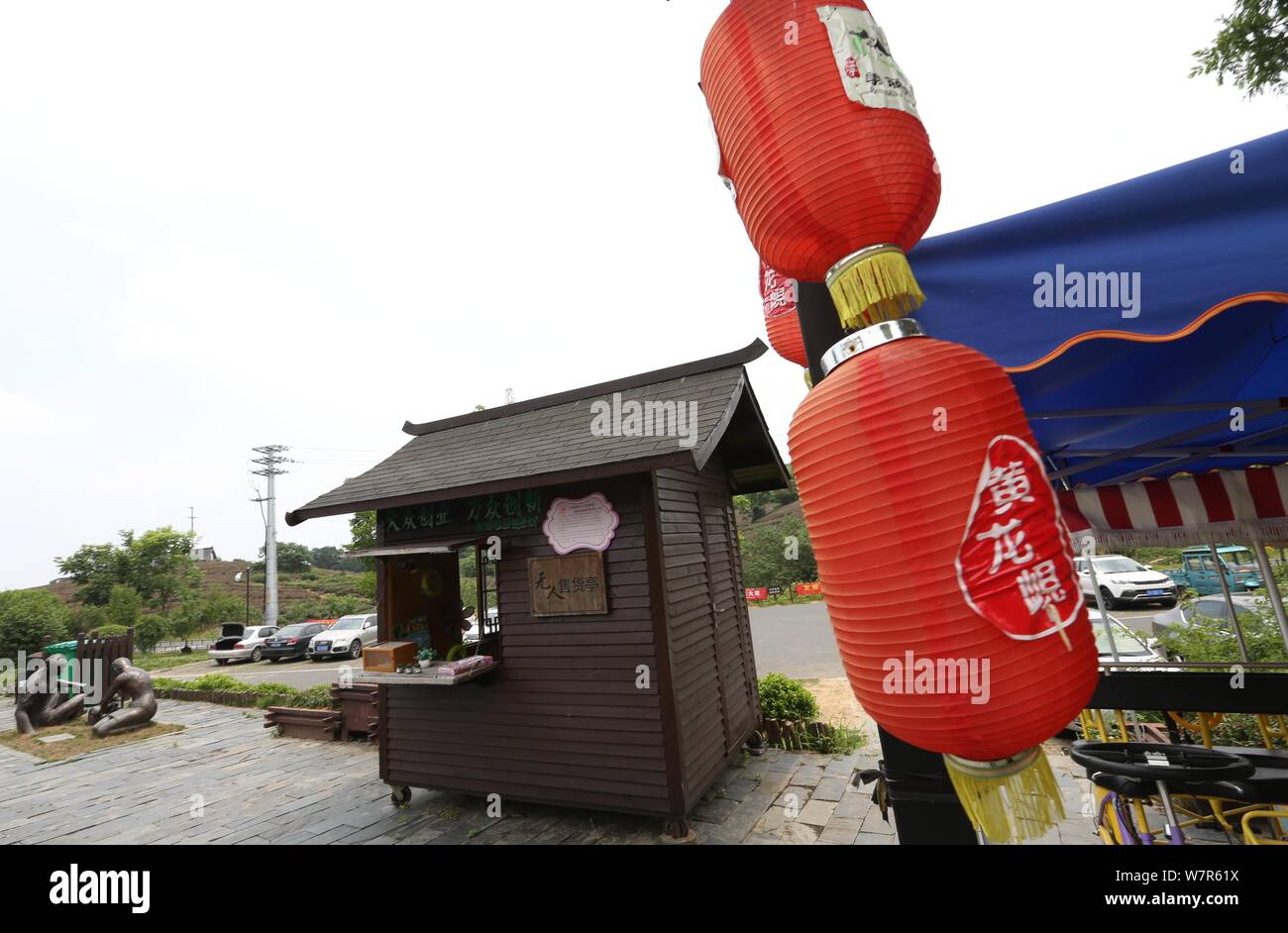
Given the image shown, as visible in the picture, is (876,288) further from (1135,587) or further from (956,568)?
(1135,587)

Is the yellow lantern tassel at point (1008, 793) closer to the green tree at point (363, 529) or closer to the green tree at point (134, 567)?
the green tree at point (363, 529)

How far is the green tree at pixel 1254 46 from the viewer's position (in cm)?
591

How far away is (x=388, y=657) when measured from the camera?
5.91 meters

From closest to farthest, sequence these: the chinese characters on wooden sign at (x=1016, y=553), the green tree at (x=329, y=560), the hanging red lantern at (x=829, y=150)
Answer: the chinese characters on wooden sign at (x=1016, y=553), the hanging red lantern at (x=829, y=150), the green tree at (x=329, y=560)

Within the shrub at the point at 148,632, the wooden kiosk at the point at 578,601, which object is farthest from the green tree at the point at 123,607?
the wooden kiosk at the point at 578,601

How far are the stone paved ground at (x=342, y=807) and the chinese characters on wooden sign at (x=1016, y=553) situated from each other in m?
4.85

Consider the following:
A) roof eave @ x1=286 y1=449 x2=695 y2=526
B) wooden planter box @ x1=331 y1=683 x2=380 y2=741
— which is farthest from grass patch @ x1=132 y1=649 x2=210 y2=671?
roof eave @ x1=286 y1=449 x2=695 y2=526

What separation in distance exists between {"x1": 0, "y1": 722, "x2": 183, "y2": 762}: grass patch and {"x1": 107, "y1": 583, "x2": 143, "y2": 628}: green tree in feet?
65.4

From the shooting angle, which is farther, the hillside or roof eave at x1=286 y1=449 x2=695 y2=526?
the hillside

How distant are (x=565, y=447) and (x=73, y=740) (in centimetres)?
1290

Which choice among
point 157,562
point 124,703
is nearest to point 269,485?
point 157,562

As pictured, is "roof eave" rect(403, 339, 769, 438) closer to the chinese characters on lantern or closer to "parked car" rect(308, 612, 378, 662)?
the chinese characters on lantern

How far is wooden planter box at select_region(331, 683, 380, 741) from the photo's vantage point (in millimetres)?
9414
